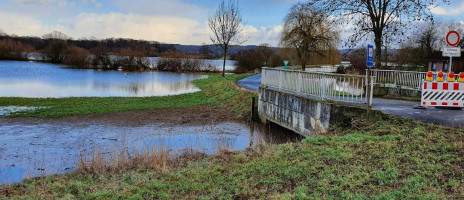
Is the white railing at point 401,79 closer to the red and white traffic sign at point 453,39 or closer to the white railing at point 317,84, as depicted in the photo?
the white railing at point 317,84

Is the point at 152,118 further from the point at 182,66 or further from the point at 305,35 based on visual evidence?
the point at 182,66

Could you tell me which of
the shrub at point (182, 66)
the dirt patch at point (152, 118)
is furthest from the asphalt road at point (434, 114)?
the shrub at point (182, 66)

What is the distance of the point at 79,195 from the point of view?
615 cm

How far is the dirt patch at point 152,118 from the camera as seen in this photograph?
16.6m

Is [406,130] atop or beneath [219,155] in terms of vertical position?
atop

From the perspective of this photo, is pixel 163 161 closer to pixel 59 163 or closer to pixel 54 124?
pixel 59 163

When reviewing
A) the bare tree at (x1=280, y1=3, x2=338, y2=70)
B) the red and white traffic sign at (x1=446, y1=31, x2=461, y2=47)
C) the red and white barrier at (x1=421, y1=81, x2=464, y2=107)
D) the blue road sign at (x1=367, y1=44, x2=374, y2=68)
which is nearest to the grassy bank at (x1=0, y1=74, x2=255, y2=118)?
the red and white barrier at (x1=421, y1=81, x2=464, y2=107)

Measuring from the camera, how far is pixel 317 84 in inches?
508

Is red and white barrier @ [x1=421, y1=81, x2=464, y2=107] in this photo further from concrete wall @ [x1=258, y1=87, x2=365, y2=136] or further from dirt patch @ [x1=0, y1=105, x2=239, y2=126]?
dirt patch @ [x1=0, y1=105, x2=239, y2=126]

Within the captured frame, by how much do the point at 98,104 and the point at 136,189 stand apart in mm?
16562

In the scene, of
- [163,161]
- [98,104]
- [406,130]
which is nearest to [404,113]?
[406,130]

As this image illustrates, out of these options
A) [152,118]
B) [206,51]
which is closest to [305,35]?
[152,118]

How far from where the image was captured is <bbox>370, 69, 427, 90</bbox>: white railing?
1716cm

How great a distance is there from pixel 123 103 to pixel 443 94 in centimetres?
1719
